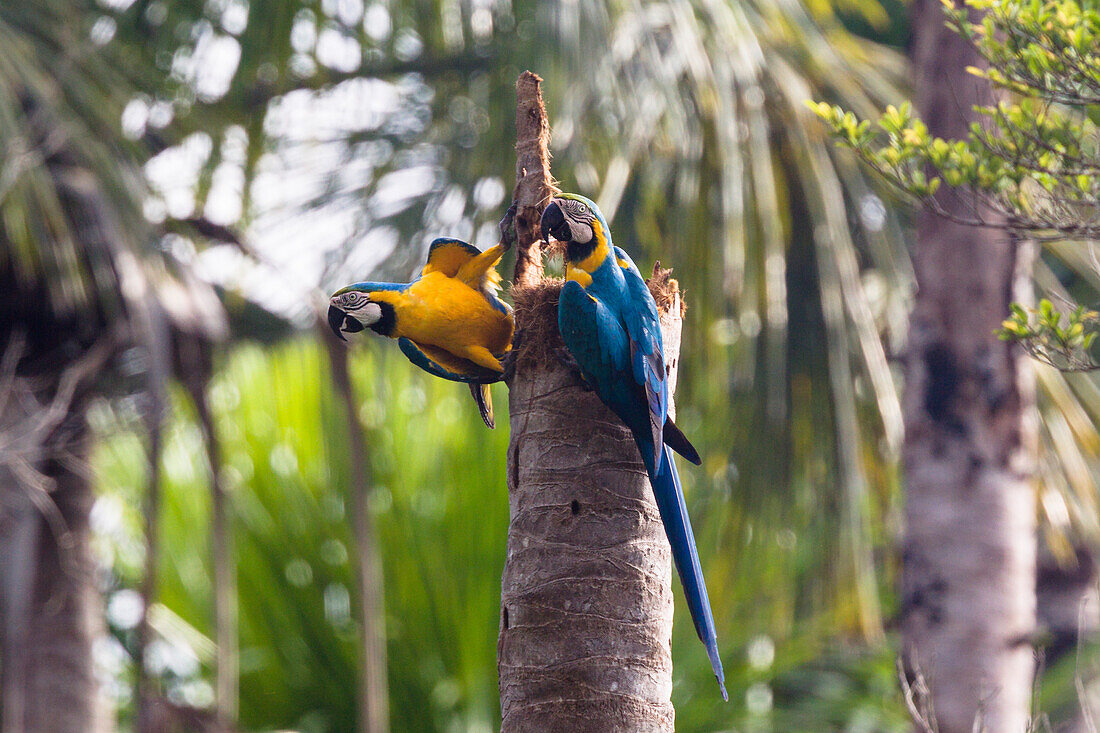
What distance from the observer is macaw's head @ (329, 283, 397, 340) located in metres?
2.13

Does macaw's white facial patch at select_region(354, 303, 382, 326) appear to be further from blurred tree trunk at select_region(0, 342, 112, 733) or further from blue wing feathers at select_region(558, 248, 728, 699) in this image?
blurred tree trunk at select_region(0, 342, 112, 733)

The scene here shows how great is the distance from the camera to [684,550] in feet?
5.85

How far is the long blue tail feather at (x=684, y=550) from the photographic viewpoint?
5.83ft

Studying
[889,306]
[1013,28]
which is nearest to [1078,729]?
[889,306]

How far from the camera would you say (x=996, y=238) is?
3.38 m

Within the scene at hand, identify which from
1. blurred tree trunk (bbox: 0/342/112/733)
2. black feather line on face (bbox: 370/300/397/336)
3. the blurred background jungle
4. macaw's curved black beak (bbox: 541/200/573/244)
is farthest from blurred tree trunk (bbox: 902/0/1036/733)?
blurred tree trunk (bbox: 0/342/112/733)

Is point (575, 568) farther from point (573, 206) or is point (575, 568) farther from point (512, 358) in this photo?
point (573, 206)

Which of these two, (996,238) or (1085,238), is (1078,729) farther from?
(1085,238)

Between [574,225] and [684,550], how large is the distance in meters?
0.63

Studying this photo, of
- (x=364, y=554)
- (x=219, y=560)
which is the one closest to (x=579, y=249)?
(x=364, y=554)

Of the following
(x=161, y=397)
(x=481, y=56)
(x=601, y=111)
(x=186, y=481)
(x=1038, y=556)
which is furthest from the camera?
(x=186, y=481)

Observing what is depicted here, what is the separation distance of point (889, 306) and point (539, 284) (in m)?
2.37

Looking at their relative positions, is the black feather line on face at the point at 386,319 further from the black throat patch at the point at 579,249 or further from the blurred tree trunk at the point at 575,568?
the black throat patch at the point at 579,249

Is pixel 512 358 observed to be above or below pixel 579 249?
below
